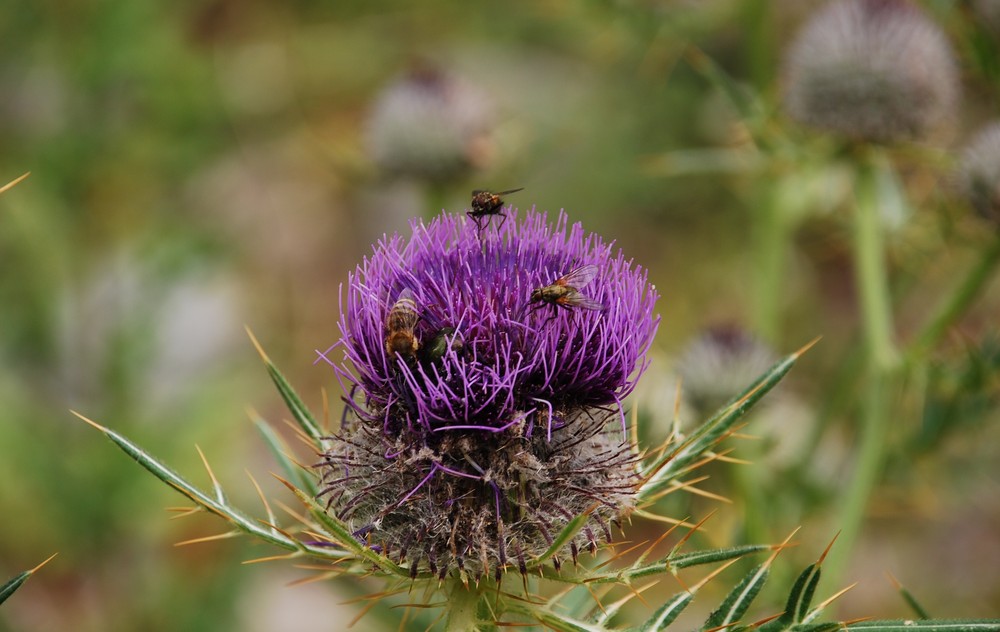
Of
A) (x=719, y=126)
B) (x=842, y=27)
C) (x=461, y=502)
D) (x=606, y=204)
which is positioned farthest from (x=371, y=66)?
(x=461, y=502)

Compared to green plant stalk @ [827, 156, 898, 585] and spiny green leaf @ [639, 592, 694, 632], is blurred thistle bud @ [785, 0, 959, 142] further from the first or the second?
spiny green leaf @ [639, 592, 694, 632]

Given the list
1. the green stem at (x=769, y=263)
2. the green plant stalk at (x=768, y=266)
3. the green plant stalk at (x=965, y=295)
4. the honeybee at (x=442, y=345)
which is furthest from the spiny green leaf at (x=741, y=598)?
the green stem at (x=769, y=263)

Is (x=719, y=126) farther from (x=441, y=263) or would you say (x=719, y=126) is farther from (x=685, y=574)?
(x=441, y=263)

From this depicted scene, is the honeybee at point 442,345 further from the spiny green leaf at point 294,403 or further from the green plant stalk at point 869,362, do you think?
the green plant stalk at point 869,362

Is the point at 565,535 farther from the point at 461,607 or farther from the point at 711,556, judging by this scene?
the point at 461,607

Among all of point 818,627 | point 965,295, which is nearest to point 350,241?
point 965,295
